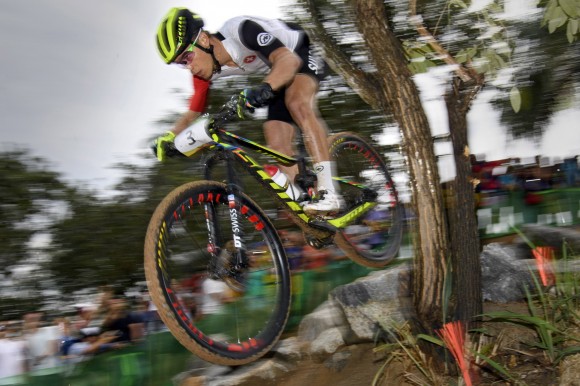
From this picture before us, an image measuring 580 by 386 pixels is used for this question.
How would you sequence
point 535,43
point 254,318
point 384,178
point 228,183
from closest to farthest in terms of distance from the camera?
1. point 228,183
2. point 254,318
3. point 384,178
4. point 535,43

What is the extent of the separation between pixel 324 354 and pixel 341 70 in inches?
79.1

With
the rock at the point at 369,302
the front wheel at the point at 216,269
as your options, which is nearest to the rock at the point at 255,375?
the front wheel at the point at 216,269

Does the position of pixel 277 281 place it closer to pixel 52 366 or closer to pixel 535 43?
pixel 52 366

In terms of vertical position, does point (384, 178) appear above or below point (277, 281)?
above

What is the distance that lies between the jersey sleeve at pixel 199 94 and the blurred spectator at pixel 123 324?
2441 millimetres

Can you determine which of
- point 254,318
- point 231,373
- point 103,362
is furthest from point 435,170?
point 103,362

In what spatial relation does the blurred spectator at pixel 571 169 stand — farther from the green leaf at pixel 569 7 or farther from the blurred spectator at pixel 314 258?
the green leaf at pixel 569 7

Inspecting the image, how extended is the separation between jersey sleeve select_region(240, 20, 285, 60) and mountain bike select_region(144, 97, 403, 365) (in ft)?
1.58

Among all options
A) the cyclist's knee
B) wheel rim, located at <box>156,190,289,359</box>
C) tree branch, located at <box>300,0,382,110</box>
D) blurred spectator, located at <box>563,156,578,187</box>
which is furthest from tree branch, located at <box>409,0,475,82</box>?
blurred spectator, located at <box>563,156,578,187</box>

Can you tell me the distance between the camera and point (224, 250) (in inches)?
143

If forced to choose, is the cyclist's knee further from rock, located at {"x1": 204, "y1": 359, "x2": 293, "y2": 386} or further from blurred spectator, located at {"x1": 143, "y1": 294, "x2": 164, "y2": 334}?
blurred spectator, located at {"x1": 143, "y1": 294, "x2": 164, "y2": 334}

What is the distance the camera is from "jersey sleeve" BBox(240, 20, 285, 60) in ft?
12.4

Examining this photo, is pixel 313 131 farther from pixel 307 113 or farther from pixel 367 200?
pixel 367 200

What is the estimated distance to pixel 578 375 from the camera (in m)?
3.31
